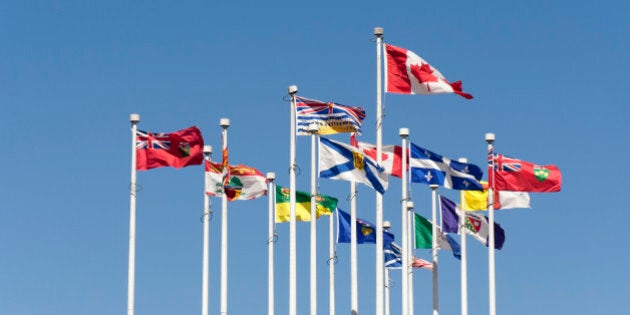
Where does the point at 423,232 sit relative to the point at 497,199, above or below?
below

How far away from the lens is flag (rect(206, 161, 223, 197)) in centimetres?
7319

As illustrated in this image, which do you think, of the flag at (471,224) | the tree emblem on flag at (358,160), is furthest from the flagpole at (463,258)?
the tree emblem on flag at (358,160)

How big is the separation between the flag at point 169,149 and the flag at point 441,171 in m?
8.49

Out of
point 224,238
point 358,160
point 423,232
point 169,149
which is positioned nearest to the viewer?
point 358,160

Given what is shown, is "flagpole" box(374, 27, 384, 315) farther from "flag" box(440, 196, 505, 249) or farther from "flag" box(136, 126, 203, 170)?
"flag" box(440, 196, 505, 249)

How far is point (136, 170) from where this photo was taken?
71.0m

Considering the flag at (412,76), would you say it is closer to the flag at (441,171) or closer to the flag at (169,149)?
the flag at (441,171)

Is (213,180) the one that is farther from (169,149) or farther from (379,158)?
(379,158)

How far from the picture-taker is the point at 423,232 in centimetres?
8019

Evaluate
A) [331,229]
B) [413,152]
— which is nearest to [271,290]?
[331,229]

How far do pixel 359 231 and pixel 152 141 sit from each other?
10.8 m

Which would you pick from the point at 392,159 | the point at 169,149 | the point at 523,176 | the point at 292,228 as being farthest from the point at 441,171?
the point at 169,149

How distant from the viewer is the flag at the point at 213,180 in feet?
240

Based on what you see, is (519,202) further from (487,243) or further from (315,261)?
(315,261)
